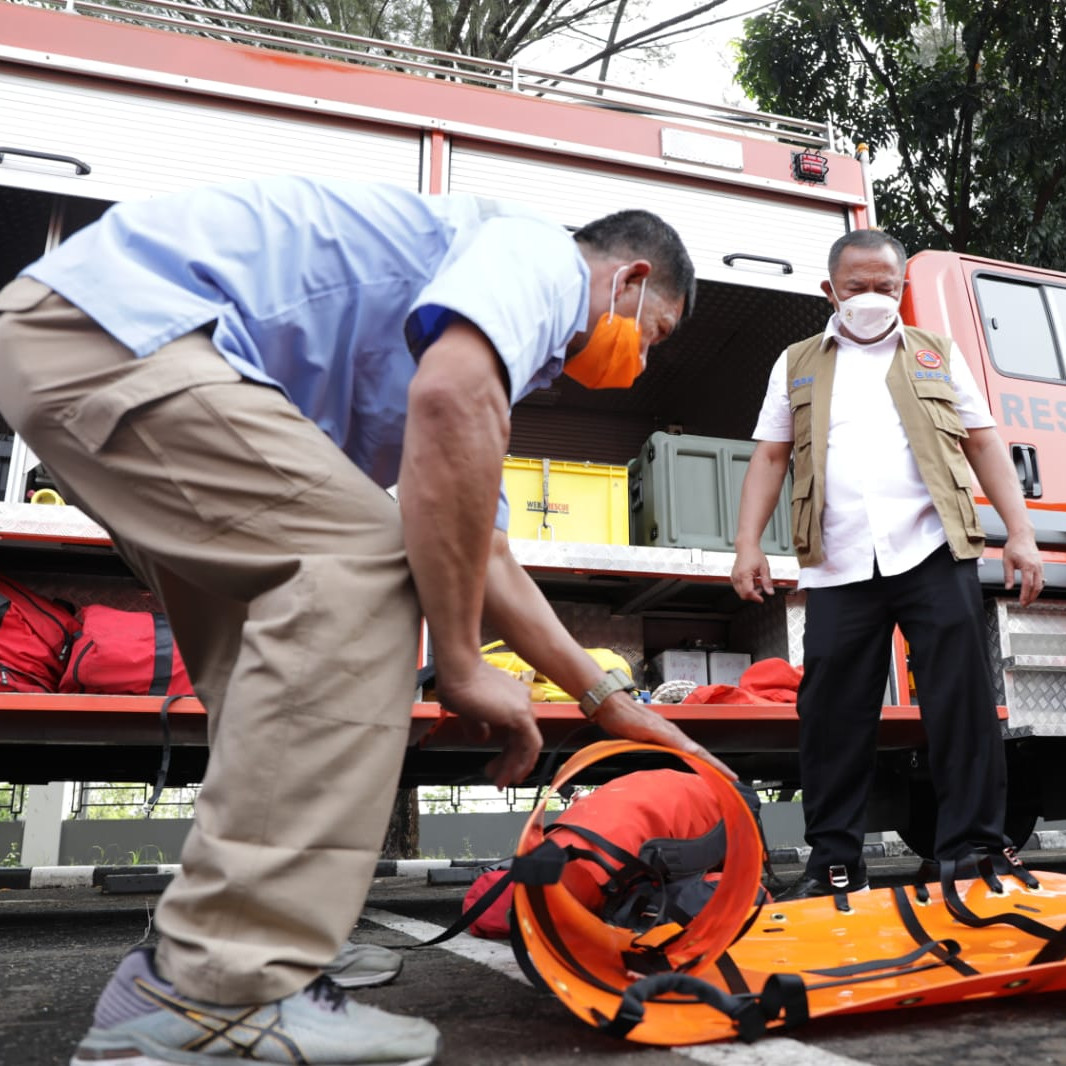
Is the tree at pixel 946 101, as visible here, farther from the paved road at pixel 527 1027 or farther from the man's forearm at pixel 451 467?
the man's forearm at pixel 451 467

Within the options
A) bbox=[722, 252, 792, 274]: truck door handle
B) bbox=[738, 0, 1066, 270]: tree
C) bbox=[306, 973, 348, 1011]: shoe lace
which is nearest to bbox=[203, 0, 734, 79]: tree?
bbox=[738, 0, 1066, 270]: tree

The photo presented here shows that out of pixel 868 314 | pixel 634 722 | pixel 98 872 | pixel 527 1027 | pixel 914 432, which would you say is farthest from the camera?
pixel 98 872

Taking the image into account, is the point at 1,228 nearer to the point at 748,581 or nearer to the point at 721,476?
the point at 721,476

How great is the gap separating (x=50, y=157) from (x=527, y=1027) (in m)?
3.20

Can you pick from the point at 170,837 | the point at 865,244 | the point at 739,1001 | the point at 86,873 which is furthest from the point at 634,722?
the point at 170,837

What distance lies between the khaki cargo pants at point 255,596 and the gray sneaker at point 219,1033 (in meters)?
0.02

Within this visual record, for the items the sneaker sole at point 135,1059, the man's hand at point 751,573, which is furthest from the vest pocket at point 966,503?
the sneaker sole at point 135,1059

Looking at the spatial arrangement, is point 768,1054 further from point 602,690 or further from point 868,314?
point 868,314

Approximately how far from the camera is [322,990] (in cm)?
123

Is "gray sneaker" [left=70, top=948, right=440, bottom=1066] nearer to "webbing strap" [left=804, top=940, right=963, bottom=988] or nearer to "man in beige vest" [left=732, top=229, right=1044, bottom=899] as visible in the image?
"webbing strap" [left=804, top=940, right=963, bottom=988]

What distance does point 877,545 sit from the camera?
2.61 meters

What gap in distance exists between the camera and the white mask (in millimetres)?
2816

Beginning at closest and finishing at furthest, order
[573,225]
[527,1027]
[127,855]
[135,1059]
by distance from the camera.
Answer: [135,1059]
[527,1027]
[573,225]
[127,855]

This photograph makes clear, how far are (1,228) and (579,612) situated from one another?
300 cm
